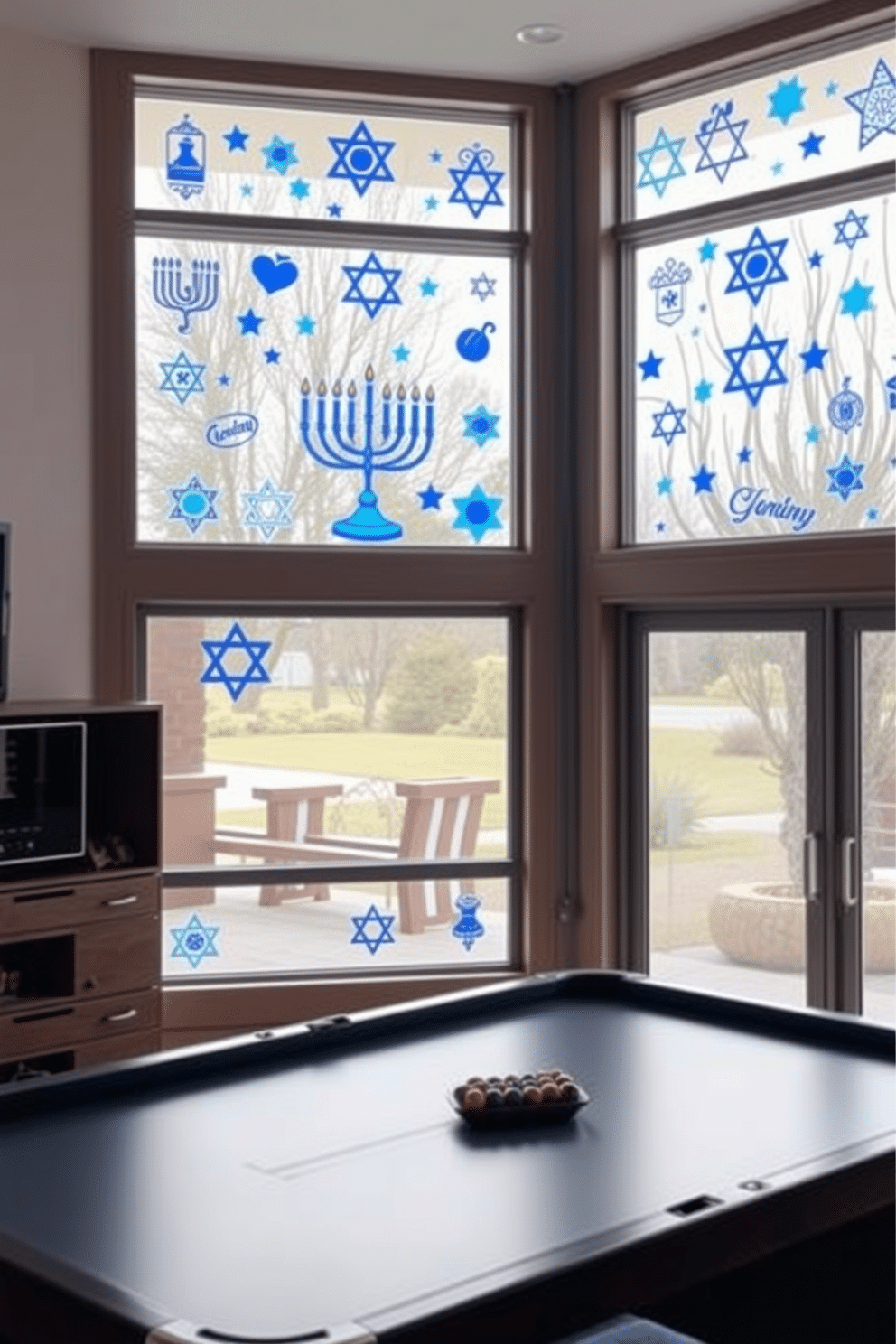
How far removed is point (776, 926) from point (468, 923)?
1077mm

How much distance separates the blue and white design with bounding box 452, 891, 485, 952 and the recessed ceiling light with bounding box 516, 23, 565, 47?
2.77 metres

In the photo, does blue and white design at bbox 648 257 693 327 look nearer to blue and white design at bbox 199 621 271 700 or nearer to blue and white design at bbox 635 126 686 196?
blue and white design at bbox 635 126 686 196

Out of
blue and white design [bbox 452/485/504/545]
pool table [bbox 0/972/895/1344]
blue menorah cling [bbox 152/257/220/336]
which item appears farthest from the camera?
blue and white design [bbox 452/485/504/545]

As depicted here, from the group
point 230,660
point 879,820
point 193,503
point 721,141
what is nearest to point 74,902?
point 230,660

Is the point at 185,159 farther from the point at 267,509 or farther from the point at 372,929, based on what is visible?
the point at 372,929

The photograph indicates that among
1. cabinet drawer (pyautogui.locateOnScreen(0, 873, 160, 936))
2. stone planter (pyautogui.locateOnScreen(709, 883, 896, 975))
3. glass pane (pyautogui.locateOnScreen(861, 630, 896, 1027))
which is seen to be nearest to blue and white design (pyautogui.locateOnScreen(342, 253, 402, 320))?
glass pane (pyautogui.locateOnScreen(861, 630, 896, 1027))

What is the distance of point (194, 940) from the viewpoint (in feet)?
17.9

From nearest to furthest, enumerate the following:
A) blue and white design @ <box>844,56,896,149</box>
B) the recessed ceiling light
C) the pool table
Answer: the pool table
blue and white design @ <box>844,56,896,149</box>
the recessed ceiling light

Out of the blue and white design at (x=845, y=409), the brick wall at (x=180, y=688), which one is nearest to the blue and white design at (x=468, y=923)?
the brick wall at (x=180, y=688)

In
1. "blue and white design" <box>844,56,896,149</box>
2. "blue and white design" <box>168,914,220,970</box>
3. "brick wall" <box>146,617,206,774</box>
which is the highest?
"blue and white design" <box>844,56,896,149</box>

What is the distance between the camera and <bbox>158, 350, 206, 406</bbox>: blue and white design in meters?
5.42

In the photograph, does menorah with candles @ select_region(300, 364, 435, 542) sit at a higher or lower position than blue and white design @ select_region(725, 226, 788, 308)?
lower

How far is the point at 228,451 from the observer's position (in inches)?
216

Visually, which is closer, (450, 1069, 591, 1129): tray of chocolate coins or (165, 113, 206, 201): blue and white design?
(450, 1069, 591, 1129): tray of chocolate coins
